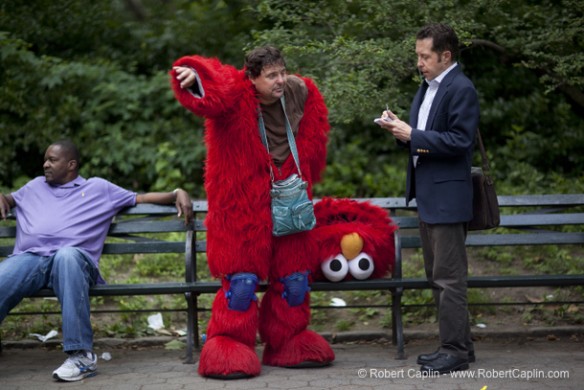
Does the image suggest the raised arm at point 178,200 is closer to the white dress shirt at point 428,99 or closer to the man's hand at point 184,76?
the man's hand at point 184,76

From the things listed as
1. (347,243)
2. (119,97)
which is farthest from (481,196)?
(119,97)

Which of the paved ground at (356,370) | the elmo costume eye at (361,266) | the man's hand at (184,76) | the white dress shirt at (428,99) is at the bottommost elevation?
the paved ground at (356,370)

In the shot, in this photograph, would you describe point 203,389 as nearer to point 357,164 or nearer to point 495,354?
point 495,354

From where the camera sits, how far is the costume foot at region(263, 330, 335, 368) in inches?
217

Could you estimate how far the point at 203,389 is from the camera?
518 cm

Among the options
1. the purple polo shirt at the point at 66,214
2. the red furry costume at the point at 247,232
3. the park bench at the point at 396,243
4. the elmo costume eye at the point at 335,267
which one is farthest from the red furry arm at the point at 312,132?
the purple polo shirt at the point at 66,214

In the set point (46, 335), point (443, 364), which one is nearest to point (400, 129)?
point (443, 364)

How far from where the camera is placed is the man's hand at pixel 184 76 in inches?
197

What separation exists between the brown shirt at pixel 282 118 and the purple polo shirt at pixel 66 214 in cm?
123

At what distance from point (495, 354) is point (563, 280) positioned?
64 centimetres

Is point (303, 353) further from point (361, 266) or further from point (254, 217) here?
point (254, 217)

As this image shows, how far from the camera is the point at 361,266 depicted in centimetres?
579

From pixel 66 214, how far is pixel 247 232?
132 cm

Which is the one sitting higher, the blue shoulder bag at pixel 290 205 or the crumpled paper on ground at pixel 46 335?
the blue shoulder bag at pixel 290 205
